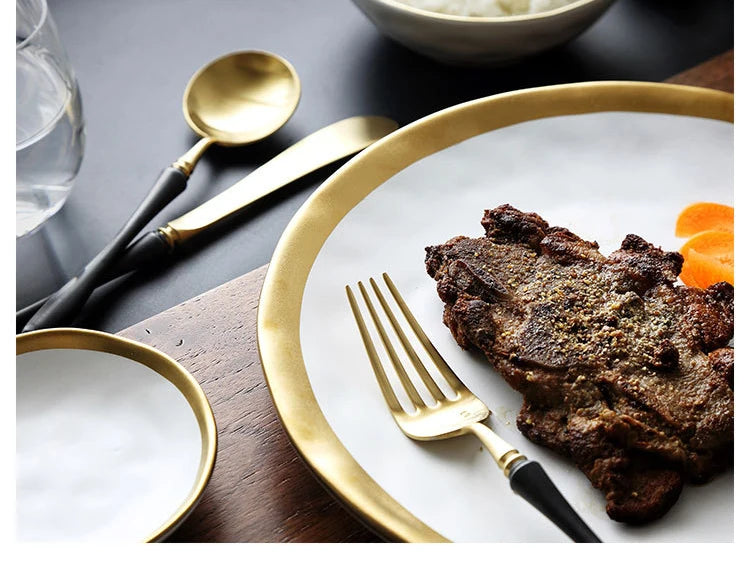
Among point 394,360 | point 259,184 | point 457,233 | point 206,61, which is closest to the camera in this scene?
point 394,360

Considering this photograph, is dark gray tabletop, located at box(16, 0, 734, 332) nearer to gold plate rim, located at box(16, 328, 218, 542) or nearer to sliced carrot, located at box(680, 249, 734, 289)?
gold plate rim, located at box(16, 328, 218, 542)

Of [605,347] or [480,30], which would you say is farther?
[480,30]

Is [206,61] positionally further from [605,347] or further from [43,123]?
[605,347]

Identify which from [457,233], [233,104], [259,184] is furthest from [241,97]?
[457,233]

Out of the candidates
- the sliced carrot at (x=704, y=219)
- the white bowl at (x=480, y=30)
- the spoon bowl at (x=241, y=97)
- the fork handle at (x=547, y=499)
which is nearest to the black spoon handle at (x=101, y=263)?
the spoon bowl at (x=241, y=97)

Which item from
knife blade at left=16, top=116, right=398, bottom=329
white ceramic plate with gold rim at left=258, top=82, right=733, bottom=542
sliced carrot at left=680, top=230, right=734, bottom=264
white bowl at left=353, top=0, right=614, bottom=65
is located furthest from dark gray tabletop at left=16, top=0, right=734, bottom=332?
sliced carrot at left=680, top=230, right=734, bottom=264

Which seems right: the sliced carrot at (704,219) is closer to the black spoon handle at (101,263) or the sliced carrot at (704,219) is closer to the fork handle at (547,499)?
the fork handle at (547,499)

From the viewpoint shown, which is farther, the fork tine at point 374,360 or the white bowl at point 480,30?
the white bowl at point 480,30
